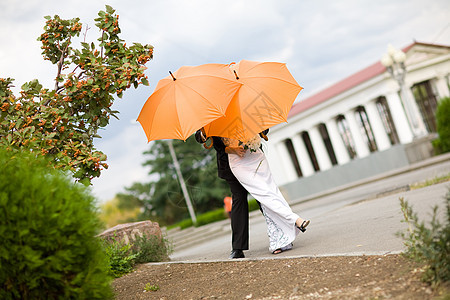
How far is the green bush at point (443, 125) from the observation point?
89.9 feet

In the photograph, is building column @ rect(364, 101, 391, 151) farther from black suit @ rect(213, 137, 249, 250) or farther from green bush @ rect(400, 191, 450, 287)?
green bush @ rect(400, 191, 450, 287)

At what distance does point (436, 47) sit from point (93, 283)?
37.0 m

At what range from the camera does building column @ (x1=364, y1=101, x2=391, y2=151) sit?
1412 inches

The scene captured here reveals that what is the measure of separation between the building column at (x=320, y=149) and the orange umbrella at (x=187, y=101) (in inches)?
1364

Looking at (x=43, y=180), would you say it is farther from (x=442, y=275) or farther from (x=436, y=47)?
(x=436, y=47)

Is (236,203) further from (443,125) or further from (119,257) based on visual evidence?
(443,125)

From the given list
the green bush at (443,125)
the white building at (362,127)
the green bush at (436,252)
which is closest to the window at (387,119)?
the white building at (362,127)

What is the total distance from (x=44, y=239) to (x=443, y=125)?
28.5 meters

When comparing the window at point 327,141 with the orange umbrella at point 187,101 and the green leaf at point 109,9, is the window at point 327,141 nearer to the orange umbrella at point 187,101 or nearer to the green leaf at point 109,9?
the orange umbrella at point 187,101

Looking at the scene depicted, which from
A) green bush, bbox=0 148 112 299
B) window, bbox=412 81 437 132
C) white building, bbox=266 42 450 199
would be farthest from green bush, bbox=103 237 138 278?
window, bbox=412 81 437 132

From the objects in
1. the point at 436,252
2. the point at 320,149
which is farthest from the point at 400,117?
the point at 436,252

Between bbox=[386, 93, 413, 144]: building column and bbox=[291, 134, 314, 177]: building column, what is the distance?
8875mm

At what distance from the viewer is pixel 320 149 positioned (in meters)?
40.2

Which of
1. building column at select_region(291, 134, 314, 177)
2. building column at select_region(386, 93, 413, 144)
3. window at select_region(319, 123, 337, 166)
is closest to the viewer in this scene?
building column at select_region(386, 93, 413, 144)
